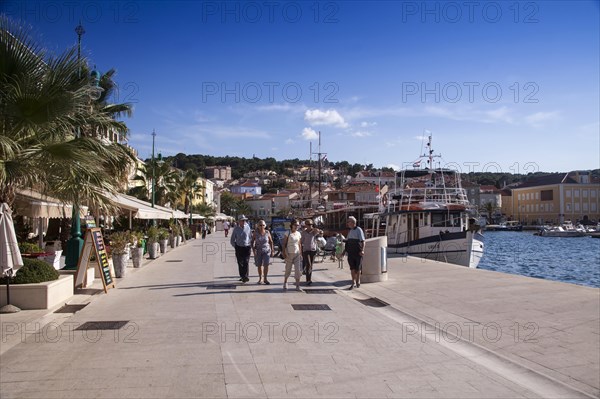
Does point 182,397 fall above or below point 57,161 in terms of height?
below

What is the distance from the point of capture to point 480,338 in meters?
8.48

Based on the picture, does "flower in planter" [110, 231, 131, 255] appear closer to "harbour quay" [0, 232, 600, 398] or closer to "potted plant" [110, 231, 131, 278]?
"potted plant" [110, 231, 131, 278]

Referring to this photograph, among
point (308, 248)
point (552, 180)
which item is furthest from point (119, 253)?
point (552, 180)

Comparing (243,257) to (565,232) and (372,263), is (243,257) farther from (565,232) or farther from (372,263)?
(565,232)

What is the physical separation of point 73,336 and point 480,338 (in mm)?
6267

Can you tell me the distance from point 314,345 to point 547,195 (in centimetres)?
11824

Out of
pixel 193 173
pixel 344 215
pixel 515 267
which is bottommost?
pixel 515 267

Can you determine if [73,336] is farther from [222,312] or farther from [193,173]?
[193,173]

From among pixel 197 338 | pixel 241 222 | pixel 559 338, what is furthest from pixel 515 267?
pixel 197 338

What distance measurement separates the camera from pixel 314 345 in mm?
7773

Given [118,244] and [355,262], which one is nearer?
[355,262]

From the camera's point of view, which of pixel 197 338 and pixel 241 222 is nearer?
pixel 197 338

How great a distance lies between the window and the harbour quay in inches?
4312

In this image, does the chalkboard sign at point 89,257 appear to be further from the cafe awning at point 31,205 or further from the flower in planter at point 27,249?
the flower in planter at point 27,249
